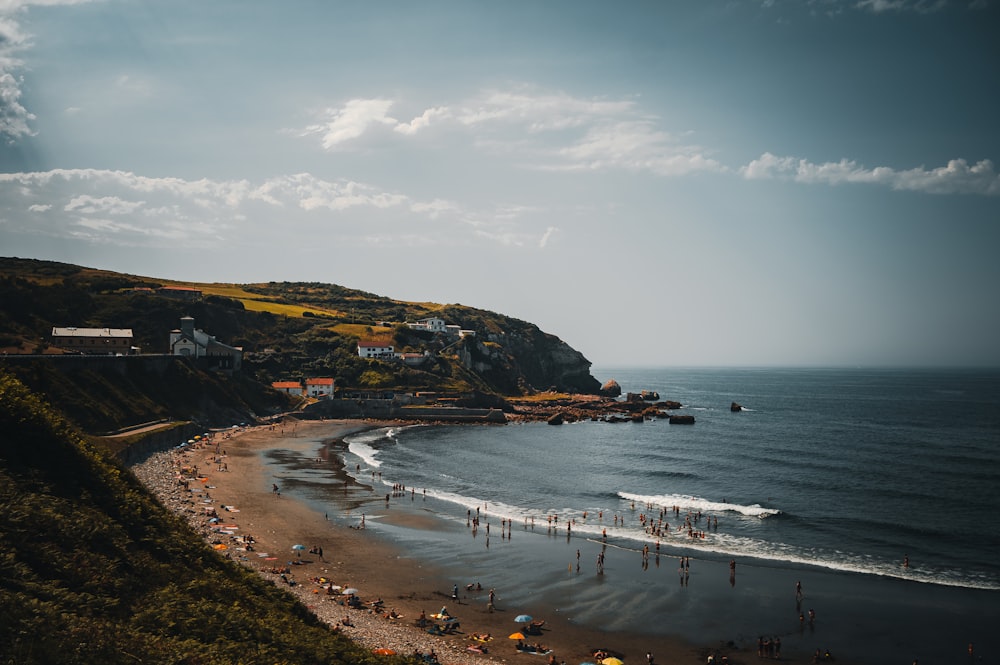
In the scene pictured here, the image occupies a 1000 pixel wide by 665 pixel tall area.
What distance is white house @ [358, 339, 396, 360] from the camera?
14488 centimetres

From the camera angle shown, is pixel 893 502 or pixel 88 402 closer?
pixel 893 502

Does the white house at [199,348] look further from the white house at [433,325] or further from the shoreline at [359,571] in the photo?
the white house at [433,325]

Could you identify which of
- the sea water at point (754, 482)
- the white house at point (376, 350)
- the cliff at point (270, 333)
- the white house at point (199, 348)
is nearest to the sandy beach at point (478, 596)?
the sea water at point (754, 482)

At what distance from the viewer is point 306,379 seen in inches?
5241

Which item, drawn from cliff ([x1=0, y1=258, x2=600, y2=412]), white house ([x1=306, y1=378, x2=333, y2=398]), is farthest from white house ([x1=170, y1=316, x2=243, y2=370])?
white house ([x1=306, y1=378, x2=333, y2=398])

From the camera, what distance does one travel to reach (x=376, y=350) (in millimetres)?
145750

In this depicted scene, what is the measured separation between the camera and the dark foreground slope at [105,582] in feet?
49.6

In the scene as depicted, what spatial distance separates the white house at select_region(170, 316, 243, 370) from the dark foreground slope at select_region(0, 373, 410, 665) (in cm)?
9303

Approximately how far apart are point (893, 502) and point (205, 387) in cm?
9963

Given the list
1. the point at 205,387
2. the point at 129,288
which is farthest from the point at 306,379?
the point at 129,288

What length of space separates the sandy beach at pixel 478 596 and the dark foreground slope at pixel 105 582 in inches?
447

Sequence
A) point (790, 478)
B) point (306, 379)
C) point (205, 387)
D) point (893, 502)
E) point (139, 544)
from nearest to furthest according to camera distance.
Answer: point (139, 544), point (893, 502), point (790, 478), point (205, 387), point (306, 379)

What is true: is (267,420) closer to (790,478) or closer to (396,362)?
(396,362)

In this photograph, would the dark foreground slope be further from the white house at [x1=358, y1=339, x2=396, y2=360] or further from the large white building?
the white house at [x1=358, y1=339, x2=396, y2=360]
